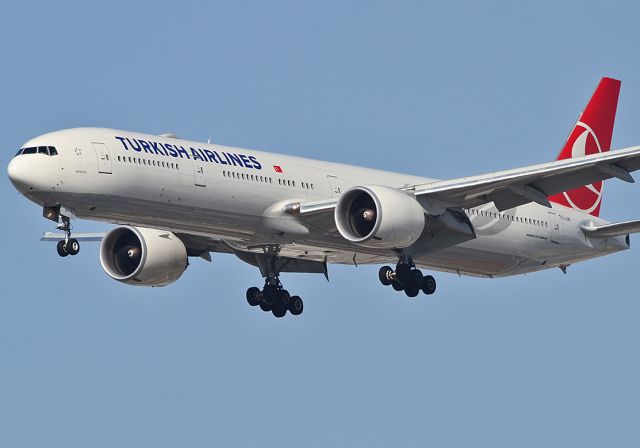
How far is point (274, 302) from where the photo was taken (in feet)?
187

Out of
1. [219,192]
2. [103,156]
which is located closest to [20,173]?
[103,156]

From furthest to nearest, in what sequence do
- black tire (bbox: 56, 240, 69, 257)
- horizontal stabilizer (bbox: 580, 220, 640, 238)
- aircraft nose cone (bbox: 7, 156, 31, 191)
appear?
1. horizontal stabilizer (bbox: 580, 220, 640, 238)
2. black tire (bbox: 56, 240, 69, 257)
3. aircraft nose cone (bbox: 7, 156, 31, 191)

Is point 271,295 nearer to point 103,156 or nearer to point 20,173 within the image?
point 103,156

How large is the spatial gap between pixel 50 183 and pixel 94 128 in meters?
2.96

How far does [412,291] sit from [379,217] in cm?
508

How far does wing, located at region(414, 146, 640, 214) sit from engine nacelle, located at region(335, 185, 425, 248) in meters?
1.28

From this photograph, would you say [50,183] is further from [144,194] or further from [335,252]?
[335,252]

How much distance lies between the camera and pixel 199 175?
49375mm

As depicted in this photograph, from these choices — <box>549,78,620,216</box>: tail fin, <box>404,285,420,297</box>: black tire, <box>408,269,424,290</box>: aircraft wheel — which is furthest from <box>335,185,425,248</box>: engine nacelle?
<box>549,78,620,216</box>: tail fin

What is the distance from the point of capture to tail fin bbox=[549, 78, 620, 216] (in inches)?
2437

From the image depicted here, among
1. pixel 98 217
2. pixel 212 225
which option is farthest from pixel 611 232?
pixel 98 217

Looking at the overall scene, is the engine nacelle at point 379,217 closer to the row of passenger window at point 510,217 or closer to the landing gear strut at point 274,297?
the row of passenger window at point 510,217

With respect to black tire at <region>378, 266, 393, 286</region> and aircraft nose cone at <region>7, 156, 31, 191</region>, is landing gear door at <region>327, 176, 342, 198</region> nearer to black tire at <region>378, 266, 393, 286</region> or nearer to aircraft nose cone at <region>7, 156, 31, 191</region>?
black tire at <region>378, 266, 393, 286</region>

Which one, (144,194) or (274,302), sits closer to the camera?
(144,194)
